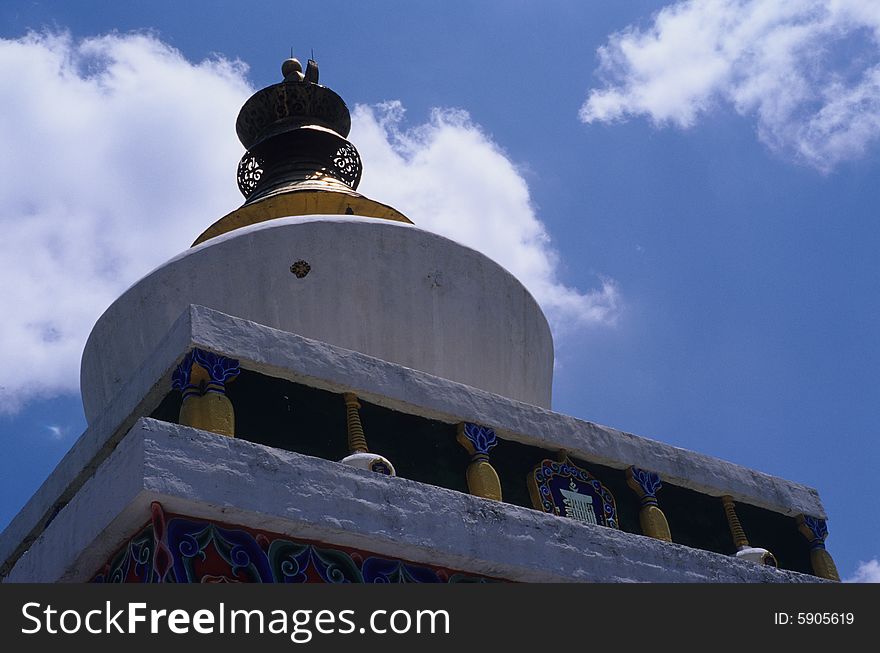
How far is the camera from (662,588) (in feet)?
17.4

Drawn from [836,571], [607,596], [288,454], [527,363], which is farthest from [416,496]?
[836,571]

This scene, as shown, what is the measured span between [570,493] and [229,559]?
218cm

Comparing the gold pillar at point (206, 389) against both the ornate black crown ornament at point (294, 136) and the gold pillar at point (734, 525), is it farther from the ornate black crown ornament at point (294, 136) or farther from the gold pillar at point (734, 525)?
the ornate black crown ornament at point (294, 136)

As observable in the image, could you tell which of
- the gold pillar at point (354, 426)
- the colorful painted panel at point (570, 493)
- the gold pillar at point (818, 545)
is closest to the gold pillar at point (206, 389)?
the gold pillar at point (354, 426)

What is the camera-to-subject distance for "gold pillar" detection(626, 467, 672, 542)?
6980 mm

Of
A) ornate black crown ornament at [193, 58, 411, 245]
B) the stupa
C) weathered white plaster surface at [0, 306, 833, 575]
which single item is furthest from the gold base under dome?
weathered white plaster surface at [0, 306, 833, 575]

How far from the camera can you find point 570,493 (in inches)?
270

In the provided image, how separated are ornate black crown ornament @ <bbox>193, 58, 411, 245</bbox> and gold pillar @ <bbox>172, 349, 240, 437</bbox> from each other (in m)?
3.75

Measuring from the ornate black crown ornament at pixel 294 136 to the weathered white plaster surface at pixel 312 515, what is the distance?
4.65m

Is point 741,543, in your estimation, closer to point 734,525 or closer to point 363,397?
point 734,525

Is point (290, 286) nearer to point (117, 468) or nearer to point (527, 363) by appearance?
point (527, 363)

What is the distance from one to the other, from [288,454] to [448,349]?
207cm

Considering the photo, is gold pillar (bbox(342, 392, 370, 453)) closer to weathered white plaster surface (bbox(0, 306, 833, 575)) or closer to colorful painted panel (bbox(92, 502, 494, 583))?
weathered white plaster surface (bbox(0, 306, 833, 575))

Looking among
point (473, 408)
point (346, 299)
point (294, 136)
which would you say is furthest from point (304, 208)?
point (473, 408)
